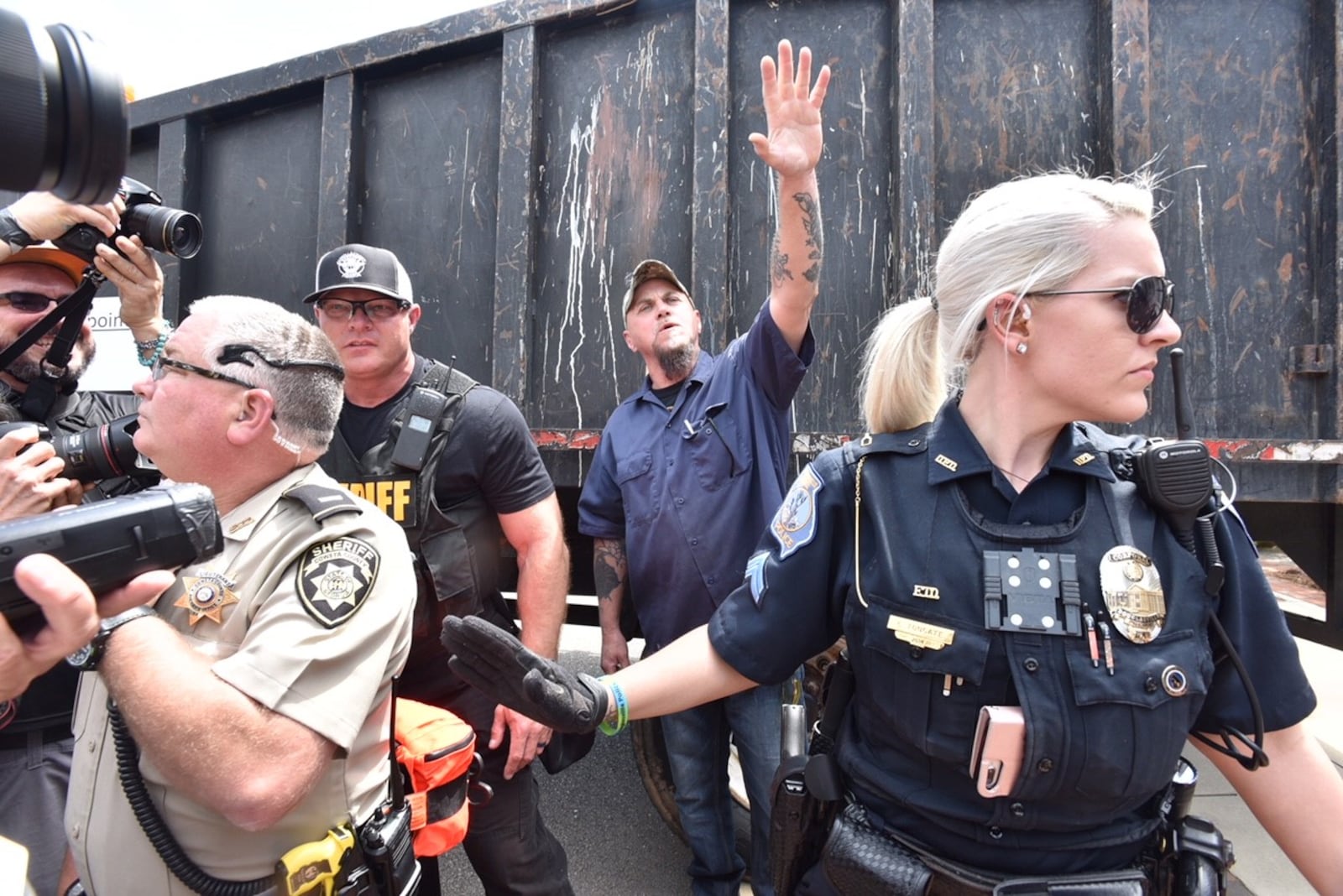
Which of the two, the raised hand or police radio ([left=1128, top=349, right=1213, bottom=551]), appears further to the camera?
the raised hand

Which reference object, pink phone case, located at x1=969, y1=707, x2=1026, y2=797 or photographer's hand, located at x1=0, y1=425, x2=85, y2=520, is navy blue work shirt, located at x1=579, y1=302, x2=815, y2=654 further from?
photographer's hand, located at x1=0, y1=425, x2=85, y2=520

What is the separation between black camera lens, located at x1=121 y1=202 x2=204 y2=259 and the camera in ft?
5.92

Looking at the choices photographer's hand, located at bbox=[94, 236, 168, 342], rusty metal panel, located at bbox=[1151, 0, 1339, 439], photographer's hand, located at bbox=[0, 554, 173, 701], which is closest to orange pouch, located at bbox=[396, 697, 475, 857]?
photographer's hand, located at bbox=[0, 554, 173, 701]

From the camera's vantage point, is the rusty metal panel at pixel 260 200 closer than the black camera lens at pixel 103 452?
No

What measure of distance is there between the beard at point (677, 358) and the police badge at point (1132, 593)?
1419 millimetres

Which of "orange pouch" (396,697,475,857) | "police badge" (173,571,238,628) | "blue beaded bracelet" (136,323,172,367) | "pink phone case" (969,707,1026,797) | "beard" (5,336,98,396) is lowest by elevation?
"orange pouch" (396,697,475,857)

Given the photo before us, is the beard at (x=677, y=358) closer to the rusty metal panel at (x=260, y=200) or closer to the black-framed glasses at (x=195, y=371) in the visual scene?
the black-framed glasses at (x=195, y=371)

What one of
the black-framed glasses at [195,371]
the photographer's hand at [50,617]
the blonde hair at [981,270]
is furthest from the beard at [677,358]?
the photographer's hand at [50,617]

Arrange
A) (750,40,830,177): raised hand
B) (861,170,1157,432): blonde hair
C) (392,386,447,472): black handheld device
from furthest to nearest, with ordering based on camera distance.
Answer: (392,386,447,472): black handheld device → (750,40,830,177): raised hand → (861,170,1157,432): blonde hair

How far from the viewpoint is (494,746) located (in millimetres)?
2004

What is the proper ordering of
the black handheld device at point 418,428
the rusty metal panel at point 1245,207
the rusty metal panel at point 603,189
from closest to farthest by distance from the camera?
1. the black handheld device at point 418,428
2. the rusty metal panel at point 1245,207
3. the rusty metal panel at point 603,189

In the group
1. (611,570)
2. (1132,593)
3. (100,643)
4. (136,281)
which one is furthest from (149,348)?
(1132,593)

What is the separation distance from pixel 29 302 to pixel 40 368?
0.17 meters

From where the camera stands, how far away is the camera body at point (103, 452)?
4.99ft
